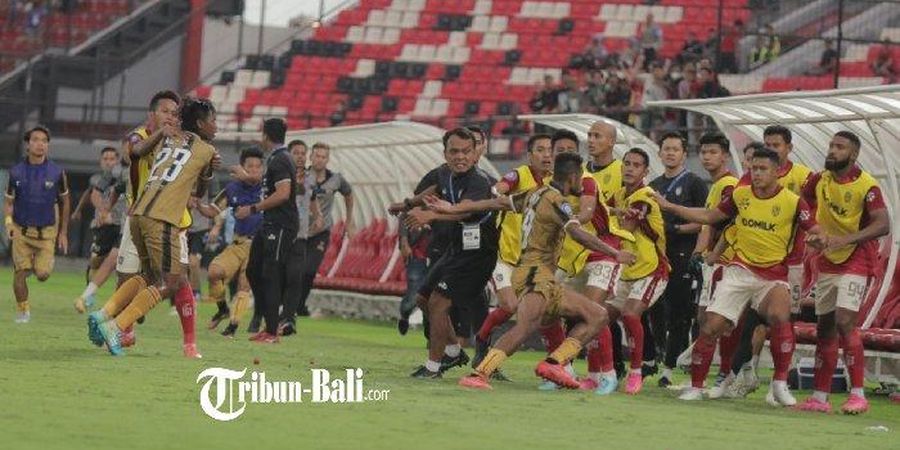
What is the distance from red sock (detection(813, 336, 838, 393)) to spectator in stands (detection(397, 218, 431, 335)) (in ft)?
20.0

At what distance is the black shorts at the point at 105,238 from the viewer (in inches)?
923

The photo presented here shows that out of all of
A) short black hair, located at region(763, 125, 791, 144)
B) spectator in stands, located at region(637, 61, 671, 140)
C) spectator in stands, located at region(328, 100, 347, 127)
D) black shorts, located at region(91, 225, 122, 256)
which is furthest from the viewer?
spectator in stands, located at region(328, 100, 347, 127)

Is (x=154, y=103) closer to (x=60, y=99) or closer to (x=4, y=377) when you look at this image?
(x=4, y=377)

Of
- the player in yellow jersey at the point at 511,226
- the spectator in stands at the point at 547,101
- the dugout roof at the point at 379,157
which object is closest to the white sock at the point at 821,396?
the player in yellow jersey at the point at 511,226

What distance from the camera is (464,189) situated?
1528cm

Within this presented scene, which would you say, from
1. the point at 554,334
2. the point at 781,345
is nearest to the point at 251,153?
the point at 554,334

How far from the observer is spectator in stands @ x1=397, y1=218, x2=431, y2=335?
20453 mm

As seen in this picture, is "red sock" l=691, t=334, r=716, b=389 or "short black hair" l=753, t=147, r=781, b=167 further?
"red sock" l=691, t=334, r=716, b=389

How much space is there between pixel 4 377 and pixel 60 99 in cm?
3197

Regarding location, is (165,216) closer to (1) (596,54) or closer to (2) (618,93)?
(2) (618,93)

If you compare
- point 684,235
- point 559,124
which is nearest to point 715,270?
point 684,235

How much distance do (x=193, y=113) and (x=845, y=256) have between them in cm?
491

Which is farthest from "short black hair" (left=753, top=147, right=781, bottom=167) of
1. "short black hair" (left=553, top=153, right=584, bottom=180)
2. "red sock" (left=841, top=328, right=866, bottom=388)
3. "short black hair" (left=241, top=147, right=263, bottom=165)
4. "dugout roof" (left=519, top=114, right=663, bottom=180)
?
"short black hair" (left=241, top=147, right=263, bottom=165)

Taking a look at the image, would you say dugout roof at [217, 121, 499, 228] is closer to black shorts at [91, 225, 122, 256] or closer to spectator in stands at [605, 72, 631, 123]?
black shorts at [91, 225, 122, 256]
